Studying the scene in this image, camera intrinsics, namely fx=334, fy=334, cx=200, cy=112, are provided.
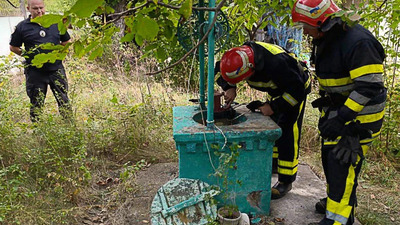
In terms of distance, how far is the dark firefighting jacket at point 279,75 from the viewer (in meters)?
2.84

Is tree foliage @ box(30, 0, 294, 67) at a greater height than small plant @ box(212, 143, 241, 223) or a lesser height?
greater

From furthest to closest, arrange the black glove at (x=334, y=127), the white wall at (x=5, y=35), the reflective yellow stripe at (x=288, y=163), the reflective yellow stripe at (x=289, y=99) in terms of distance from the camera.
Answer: the white wall at (x=5, y=35) → the reflective yellow stripe at (x=288, y=163) → the reflective yellow stripe at (x=289, y=99) → the black glove at (x=334, y=127)

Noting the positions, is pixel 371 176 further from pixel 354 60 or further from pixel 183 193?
pixel 183 193

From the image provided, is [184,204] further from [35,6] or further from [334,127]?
[35,6]

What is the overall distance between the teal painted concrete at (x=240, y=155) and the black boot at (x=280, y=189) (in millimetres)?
320

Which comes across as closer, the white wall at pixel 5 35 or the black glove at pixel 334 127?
the black glove at pixel 334 127

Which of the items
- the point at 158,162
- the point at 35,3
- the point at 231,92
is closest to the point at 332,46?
the point at 231,92

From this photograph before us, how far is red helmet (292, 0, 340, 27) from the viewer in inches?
94.2

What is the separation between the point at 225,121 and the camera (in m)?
3.14

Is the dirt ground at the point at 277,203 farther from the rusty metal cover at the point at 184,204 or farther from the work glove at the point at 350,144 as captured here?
the work glove at the point at 350,144

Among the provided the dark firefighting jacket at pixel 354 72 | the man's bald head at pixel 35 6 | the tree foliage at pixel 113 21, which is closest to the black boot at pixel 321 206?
the dark firefighting jacket at pixel 354 72

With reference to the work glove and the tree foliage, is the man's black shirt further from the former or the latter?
the work glove

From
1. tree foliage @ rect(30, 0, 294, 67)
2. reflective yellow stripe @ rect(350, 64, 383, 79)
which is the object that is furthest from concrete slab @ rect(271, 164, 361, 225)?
tree foliage @ rect(30, 0, 294, 67)

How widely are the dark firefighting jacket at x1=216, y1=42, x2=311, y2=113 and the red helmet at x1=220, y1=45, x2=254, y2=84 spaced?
59mm
